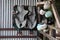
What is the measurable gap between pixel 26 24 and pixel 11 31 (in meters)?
0.51

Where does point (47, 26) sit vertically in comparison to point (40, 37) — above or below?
above

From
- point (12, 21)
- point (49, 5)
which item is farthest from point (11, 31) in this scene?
point (49, 5)

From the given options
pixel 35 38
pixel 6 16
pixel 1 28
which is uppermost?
pixel 6 16

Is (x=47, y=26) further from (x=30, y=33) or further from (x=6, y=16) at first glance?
(x=6, y=16)

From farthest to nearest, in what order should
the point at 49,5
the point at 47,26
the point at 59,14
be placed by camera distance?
the point at 47,26 → the point at 49,5 → the point at 59,14

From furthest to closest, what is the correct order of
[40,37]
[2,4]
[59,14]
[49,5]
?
[2,4] → [40,37] → [49,5] → [59,14]

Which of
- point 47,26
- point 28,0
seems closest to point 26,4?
point 28,0

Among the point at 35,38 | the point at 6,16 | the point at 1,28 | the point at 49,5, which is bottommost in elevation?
the point at 35,38

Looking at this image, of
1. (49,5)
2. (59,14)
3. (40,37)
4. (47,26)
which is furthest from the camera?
Answer: (40,37)

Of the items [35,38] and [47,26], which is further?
[35,38]

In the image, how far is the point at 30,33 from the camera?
15.6 ft

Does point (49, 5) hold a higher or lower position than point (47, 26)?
higher

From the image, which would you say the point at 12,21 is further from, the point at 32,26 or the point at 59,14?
the point at 59,14

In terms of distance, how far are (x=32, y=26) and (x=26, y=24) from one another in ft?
0.59
